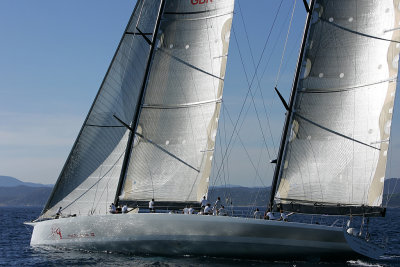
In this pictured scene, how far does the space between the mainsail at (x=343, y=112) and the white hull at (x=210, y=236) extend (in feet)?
7.01

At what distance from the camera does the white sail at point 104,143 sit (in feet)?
83.0

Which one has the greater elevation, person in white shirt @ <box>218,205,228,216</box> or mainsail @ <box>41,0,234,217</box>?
mainsail @ <box>41,0,234,217</box>

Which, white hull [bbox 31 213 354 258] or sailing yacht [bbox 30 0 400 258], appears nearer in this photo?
white hull [bbox 31 213 354 258]

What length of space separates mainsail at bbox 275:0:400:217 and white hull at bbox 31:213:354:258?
7.01 ft

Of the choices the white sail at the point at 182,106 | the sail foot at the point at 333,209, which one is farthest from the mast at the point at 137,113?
the sail foot at the point at 333,209

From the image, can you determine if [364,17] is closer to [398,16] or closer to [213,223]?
[398,16]

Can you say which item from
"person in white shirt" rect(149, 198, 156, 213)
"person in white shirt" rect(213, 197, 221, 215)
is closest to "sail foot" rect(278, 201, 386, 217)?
"person in white shirt" rect(213, 197, 221, 215)

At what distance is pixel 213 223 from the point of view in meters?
20.9

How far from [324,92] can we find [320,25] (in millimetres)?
2942

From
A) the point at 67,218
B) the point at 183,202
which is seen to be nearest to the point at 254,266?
the point at 183,202

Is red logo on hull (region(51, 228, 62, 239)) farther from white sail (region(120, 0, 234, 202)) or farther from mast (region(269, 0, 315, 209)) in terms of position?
mast (region(269, 0, 315, 209))

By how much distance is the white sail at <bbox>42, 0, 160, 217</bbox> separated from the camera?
25.3m

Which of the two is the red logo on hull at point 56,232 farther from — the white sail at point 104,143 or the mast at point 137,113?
the mast at point 137,113

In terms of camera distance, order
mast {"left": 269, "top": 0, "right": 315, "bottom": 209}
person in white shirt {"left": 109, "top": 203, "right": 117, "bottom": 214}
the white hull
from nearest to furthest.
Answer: the white hull, mast {"left": 269, "top": 0, "right": 315, "bottom": 209}, person in white shirt {"left": 109, "top": 203, "right": 117, "bottom": 214}
